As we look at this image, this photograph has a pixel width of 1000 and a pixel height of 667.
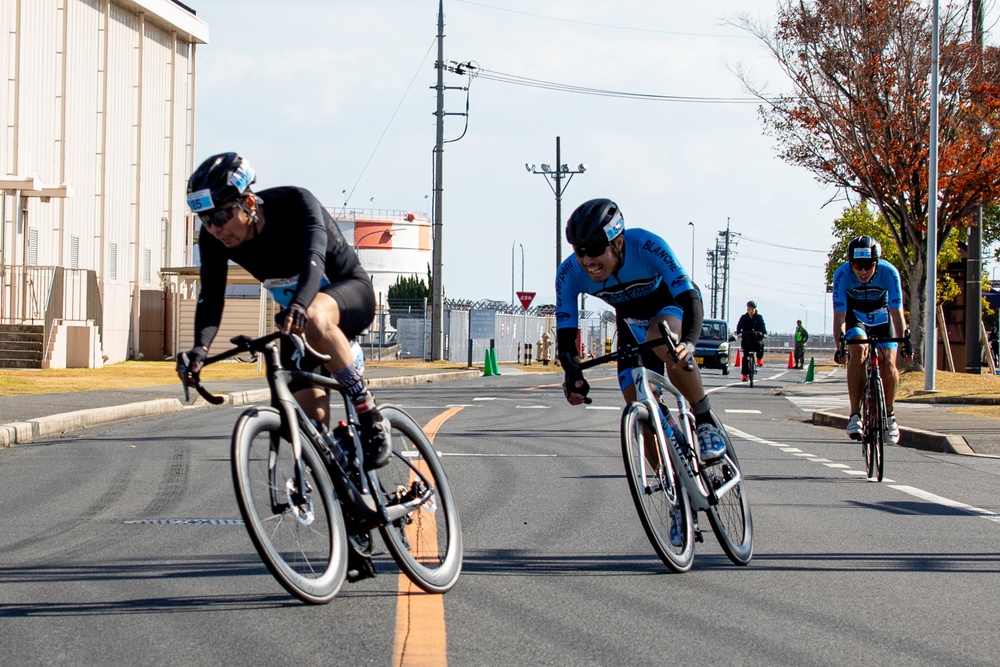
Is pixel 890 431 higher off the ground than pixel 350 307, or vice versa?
pixel 350 307

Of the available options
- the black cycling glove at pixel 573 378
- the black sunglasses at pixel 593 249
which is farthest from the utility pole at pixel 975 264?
the black cycling glove at pixel 573 378

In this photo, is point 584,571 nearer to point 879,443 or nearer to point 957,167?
point 879,443

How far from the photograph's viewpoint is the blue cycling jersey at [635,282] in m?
6.53

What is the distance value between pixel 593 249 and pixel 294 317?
1829 mm

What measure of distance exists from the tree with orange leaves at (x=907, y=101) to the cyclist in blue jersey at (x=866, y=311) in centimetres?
1959

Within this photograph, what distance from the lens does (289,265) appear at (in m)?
5.55

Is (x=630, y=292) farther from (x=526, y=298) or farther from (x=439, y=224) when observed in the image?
(x=526, y=298)

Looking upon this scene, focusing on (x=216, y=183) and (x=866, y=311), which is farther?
(x=866, y=311)

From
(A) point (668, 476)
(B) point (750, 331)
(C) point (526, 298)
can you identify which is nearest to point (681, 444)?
(A) point (668, 476)

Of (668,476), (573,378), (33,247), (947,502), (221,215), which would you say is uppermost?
(33,247)

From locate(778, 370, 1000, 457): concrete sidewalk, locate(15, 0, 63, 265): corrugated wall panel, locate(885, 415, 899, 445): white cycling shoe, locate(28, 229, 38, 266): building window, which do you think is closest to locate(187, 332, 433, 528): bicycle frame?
locate(885, 415, 899, 445): white cycling shoe

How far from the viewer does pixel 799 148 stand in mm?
32469

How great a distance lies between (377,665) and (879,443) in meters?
7.11

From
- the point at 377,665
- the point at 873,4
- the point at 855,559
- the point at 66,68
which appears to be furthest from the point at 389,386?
the point at 377,665
